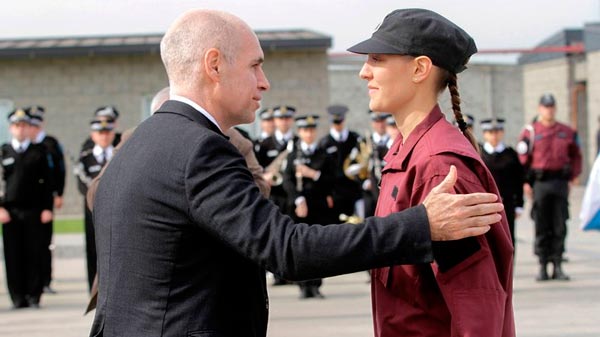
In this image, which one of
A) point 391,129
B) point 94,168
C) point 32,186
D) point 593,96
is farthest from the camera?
point 593,96

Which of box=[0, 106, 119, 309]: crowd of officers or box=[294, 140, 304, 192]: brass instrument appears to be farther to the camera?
box=[294, 140, 304, 192]: brass instrument

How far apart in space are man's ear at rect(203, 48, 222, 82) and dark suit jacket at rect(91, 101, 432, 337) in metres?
0.13

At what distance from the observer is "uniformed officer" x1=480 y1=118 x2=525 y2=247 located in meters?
10.8

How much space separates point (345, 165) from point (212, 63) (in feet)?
30.3

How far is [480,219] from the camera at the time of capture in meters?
2.51

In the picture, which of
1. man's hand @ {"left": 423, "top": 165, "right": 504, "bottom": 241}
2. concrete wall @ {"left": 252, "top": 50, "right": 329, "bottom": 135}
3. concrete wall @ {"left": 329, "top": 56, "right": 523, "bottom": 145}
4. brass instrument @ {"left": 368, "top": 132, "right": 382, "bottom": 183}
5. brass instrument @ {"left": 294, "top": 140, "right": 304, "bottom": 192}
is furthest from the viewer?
concrete wall @ {"left": 329, "top": 56, "right": 523, "bottom": 145}

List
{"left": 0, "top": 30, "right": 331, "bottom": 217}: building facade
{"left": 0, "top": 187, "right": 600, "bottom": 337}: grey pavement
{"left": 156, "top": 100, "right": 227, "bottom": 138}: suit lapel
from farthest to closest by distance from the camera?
{"left": 0, "top": 30, "right": 331, "bottom": 217}: building facade
{"left": 0, "top": 187, "right": 600, "bottom": 337}: grey pavement
{"left": 156, "top": 100, "right": 227, "bottom": 138}: suit lapel

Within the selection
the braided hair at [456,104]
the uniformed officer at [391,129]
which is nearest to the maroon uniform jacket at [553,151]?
the uniformed officer at [391,129]

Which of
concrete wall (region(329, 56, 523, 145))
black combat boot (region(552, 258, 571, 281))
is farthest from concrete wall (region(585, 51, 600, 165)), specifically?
Result: black combat boot (region(552, 258, 571, 281))

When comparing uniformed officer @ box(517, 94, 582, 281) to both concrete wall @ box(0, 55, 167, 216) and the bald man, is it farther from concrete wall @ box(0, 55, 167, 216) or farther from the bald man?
concrete wall @ box(0, 55, 167, 216)

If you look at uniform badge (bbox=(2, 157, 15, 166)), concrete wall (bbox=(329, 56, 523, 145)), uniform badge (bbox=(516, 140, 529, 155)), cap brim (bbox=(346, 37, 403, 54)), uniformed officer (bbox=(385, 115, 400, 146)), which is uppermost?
cap brim (bbox=(346, 37, 403, 54))

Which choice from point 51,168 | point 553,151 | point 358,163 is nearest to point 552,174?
point 553,151

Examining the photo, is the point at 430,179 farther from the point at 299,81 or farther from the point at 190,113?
the point at 299,81

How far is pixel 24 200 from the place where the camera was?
10.7 meters
